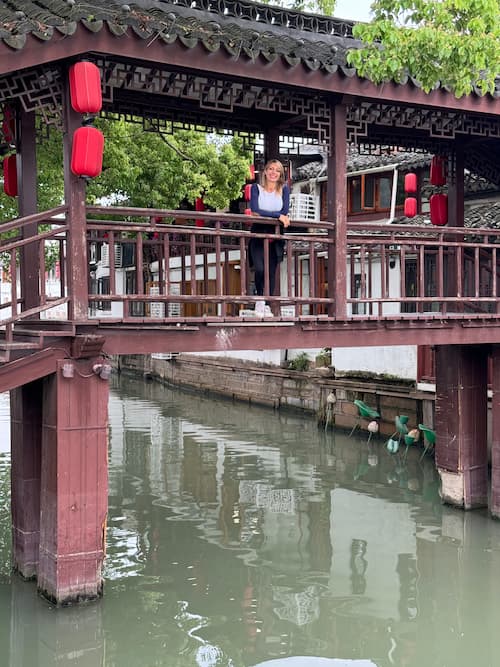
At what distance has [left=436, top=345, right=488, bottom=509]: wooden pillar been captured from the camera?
10430 millimetres

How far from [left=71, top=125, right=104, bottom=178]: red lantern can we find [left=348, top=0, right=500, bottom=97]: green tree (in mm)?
2459

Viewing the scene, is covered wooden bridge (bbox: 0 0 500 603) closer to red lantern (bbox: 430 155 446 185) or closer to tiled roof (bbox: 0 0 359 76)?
tiled roof (bbox: 0 0 359 76)

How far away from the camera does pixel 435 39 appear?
6680mm

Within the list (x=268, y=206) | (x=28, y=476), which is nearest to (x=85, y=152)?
(x=268, y=206)

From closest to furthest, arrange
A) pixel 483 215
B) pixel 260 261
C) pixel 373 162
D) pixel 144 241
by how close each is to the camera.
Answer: pixel 144 241 < pixel 260 261 < pixel 483 215 < pixel 373 162

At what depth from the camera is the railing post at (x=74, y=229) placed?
666cm

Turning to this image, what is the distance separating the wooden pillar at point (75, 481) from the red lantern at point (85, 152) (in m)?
1.63

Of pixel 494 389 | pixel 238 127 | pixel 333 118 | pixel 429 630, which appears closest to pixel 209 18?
pixel 238 127

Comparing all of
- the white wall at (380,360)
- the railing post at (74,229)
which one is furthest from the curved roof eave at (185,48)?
the white wall at (380,360)

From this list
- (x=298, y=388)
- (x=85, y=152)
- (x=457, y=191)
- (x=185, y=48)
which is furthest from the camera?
(x=298, y=388)

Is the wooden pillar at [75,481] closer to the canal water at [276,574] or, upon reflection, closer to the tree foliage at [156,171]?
the canal water at [276,574]

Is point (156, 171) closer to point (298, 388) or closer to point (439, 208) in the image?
point (439, 208)

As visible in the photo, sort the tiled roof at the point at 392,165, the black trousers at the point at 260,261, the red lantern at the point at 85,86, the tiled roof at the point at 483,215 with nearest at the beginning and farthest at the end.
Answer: the red lantern at the point at 85,86
the black trousers at the point at 260,261
the tiled roof at the point at 483,215
the tiled roof at the point at 392,165

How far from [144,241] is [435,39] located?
3115 mm
